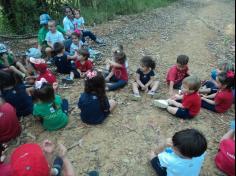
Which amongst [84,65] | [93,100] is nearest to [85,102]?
[93,100]

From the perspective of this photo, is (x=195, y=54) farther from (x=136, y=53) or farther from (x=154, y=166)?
(x=154, y=166)

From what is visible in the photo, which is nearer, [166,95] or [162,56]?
[166,95]

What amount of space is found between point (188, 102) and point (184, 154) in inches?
63.8

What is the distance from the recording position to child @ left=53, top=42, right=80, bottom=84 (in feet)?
20.6

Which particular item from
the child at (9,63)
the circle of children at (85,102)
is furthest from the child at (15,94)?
the child at (9,63)

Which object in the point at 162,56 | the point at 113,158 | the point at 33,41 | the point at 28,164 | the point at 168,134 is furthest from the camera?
the point at 33,41

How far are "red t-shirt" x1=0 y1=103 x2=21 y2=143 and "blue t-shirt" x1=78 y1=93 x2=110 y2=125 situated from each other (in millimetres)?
959

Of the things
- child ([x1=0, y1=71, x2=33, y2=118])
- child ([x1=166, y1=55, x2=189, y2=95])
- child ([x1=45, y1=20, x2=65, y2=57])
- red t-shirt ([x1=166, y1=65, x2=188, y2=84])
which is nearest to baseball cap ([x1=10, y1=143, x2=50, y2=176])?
child ([x1=0, y1=71, x2=33, y2=118])

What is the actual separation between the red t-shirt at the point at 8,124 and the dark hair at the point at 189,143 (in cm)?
232

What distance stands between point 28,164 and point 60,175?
2.88 ft

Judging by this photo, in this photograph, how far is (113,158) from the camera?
4055mm

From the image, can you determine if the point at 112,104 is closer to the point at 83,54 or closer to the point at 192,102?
the point at 192,102

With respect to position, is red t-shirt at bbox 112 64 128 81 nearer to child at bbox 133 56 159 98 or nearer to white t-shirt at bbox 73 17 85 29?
child at bbox 133 56 159 98

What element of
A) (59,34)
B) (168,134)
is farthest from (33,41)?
(168,134)
